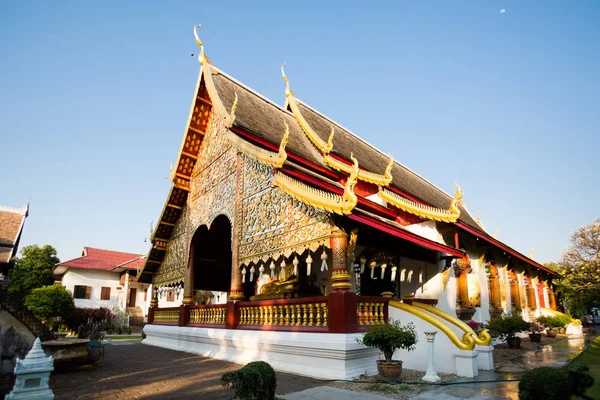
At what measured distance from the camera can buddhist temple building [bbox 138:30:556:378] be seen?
7.04 m

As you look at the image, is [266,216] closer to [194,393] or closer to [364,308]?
[364,308]

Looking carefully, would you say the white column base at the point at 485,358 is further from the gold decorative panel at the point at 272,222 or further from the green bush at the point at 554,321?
the green bush at the point at 554,321

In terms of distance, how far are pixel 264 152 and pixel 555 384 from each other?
6800 mm

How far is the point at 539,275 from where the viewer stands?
64.2 ft

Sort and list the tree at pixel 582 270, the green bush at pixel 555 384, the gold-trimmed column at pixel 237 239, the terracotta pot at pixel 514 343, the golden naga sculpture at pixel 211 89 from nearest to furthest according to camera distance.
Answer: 1. the green bush at pixel 555 384
2. the gold-trimmed column at pixel 237 239
3. the golden naga sculpture at pixel 211 89
4. the terracotta pot at pixel 514 343
5. the tree at pixel 582 270

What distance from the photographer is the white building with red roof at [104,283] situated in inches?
1158

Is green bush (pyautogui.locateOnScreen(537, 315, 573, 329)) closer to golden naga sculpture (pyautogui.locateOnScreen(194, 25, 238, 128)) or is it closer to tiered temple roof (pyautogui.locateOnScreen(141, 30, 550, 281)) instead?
tiered temple roof (pyautogui.locateOnScreen(141, 30, 550, 281))

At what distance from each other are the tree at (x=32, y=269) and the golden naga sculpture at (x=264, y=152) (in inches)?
1078

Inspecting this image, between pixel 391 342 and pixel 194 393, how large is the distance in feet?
9.53

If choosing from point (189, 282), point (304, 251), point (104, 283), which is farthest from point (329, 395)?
point (104, 283)

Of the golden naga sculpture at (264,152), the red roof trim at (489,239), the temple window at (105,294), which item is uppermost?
the golden naga sculpture at (264,152)

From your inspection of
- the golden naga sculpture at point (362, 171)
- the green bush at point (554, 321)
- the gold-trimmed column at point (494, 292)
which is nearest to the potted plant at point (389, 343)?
the golden naga sculpture at point (362, 171)

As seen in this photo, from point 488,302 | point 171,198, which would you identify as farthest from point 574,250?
point 171,198

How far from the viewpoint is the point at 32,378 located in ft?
14.3
